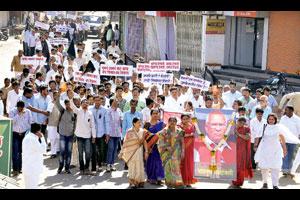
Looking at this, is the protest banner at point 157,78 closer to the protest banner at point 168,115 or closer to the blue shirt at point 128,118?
the blue shirt at point 128,118

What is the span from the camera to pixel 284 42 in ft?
80.0

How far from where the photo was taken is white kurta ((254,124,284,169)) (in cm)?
1316

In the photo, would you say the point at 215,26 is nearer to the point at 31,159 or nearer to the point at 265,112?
the point at 265,112

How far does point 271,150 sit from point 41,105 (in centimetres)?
485

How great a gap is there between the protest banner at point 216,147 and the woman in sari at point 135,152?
1013 millimetres

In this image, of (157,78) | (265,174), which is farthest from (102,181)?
(157,78)

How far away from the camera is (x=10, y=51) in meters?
37.8

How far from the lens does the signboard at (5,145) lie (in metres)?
13.3

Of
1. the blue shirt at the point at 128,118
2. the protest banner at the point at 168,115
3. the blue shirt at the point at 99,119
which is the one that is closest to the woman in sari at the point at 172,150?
the protest banner at the point at 168,115

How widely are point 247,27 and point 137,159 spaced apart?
1417 cm

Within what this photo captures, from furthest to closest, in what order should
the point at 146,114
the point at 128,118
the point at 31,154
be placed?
the point at 146,114
the point at 128,118
the point at 31,154

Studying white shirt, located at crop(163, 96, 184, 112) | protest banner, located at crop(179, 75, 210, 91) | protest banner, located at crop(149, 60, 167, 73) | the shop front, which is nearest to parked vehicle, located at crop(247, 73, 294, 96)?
the shop front

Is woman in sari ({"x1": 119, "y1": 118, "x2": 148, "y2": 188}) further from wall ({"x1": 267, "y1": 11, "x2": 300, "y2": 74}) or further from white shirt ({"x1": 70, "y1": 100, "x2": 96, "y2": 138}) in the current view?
wall ({"x1": 267, "y1": 11, "x2": 300, "y2": 74})
